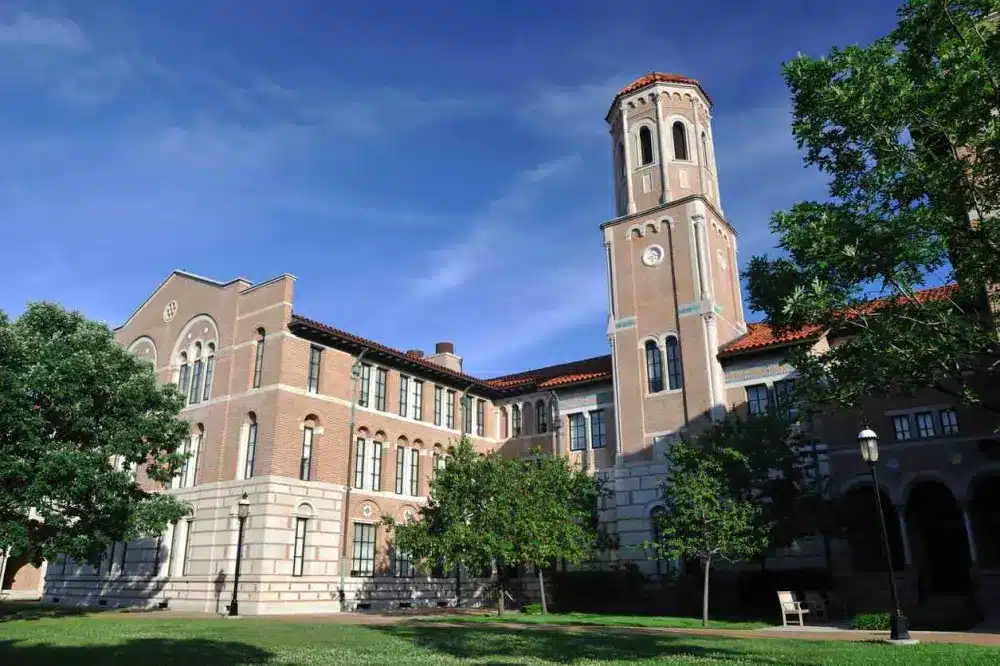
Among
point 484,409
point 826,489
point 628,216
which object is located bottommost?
point 826,489

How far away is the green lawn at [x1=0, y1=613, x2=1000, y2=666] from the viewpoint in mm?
11664

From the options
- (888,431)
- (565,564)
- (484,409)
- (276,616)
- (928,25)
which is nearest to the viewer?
(928,25)

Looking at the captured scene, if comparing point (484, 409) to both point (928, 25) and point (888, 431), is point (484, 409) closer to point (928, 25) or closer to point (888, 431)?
point (888, 431)

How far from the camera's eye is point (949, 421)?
26.0 meters

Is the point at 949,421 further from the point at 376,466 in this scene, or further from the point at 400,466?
the point at 376,466

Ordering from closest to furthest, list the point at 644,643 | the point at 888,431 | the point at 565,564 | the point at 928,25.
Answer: the point at 928,25
the point at 644,643
the point at 888,431
the point at 565,564

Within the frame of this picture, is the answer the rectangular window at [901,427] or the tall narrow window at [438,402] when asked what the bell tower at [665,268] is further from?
the tall narrow window at [438,402]

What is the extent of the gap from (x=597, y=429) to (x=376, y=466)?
10.4 meters

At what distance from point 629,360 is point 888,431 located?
425 inches

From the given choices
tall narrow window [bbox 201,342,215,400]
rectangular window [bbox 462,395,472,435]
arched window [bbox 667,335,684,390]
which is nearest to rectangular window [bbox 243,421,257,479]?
tall narrow window [bbox 201,342,215,400]

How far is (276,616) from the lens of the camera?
82.5 ft

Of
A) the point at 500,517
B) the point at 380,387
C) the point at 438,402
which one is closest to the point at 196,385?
the point at 380,387

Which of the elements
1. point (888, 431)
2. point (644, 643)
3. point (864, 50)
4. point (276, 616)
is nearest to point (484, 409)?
point (276, 616)

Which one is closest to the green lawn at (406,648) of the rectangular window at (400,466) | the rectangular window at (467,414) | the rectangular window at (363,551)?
the rectangular window at (363,551)
